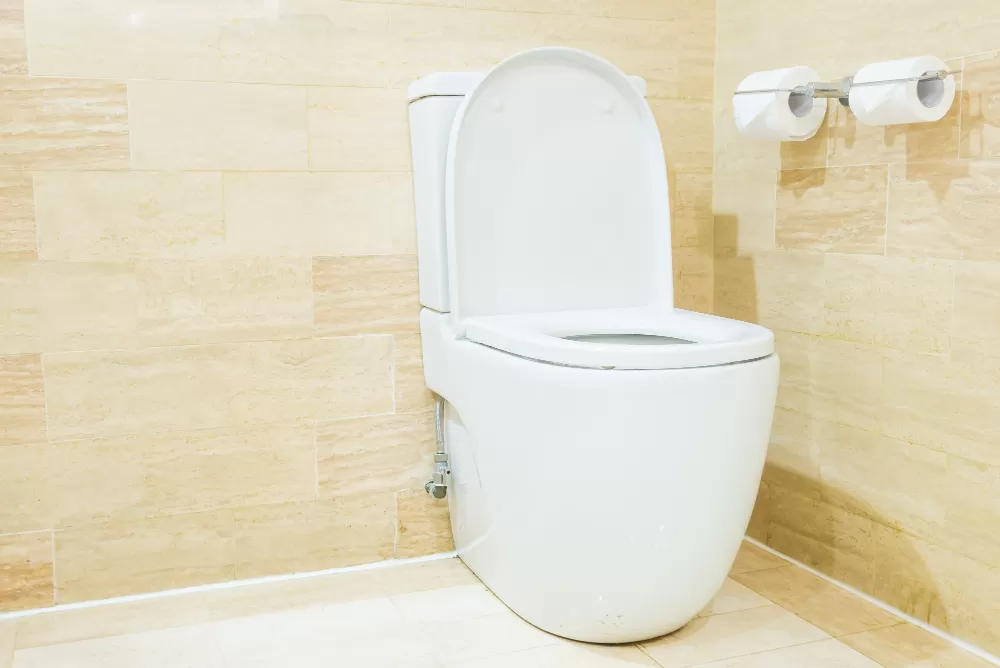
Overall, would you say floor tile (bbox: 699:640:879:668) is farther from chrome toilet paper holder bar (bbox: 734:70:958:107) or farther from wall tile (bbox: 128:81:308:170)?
wall tile (bbox: 128:81:308:170)

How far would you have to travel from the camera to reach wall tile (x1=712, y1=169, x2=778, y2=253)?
1822 mm

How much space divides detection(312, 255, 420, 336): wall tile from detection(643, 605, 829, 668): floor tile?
707 mm

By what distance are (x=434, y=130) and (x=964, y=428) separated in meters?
0.95

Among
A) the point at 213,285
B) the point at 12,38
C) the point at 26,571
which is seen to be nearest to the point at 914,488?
the point at 213,285

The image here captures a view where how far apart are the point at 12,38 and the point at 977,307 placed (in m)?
1.51

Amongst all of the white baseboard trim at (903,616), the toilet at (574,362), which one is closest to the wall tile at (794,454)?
the white baseboard trim at (903,616)

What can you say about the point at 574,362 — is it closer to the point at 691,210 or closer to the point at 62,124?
the point at 691,210

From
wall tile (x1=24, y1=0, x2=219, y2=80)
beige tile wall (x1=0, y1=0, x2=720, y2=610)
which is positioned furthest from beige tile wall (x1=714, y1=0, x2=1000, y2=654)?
wall tile (x1=24, y1=0, x2=219, y2=80)

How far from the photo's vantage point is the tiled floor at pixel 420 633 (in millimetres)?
1413

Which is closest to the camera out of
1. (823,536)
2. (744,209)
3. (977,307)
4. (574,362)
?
(574,362)

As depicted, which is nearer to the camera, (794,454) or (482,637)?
(482,637)

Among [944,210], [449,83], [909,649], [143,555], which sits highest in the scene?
[449,83]

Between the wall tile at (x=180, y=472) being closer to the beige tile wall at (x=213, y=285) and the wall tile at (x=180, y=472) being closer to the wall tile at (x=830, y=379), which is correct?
the beige tile wall at (x=213, y=285)

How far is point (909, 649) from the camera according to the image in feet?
4.72
